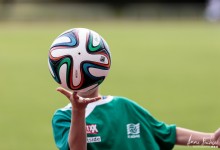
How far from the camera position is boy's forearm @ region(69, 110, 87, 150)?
4.36m

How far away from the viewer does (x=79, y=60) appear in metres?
4.59

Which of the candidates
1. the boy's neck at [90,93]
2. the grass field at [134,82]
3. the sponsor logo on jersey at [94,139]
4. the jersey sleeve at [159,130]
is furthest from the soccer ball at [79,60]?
the grass field at [134,82]

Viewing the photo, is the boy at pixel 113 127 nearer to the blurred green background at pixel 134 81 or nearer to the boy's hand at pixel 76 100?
the boy's hand at pixel 76 100

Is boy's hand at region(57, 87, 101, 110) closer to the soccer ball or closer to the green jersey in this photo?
the soccer ball

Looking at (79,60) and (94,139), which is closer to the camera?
(79,60)

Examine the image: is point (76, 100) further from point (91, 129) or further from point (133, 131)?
point (133, 131)

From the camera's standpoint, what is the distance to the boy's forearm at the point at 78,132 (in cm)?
436

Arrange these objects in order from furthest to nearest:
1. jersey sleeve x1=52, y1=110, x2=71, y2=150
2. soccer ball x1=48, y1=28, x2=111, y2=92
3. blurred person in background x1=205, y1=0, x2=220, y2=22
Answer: blurred person in background x1=205, y1=0, x2=220, y2=22, jersey sleeve x1=52, y1=110, x2=71, y2=150, soccer ball x1=48, y1=28, x2=111, y2=92

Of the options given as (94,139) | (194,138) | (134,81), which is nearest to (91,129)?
(94,139)

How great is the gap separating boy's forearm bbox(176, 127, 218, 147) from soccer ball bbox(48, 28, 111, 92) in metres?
0.90

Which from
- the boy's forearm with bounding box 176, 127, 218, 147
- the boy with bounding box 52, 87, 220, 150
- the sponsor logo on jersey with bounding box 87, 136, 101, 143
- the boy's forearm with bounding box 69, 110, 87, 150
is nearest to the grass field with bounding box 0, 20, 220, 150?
the boy's forearm with bounding box 176, 127, 218, 147

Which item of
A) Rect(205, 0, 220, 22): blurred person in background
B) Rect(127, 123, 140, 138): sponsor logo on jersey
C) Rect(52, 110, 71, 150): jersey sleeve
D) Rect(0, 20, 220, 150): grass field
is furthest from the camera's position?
Rect(205, 0, 220, 22): blurred person in background

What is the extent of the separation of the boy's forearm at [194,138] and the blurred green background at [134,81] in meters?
2.92

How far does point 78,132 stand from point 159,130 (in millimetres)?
934
